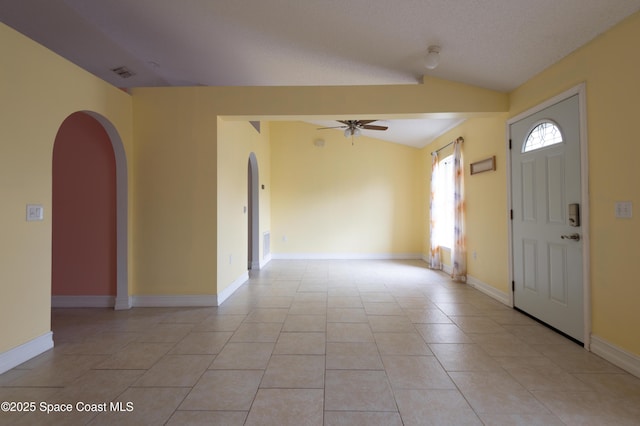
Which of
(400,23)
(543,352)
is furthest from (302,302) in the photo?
(400,23)

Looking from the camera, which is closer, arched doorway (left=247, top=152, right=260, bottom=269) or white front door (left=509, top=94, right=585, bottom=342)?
white front door (left=509, top=94, right=585, bottom=342)

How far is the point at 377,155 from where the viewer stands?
23.9 feet

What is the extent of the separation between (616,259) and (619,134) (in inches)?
36.5

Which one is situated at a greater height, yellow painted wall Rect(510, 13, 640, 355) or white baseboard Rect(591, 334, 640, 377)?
yellow painted wall Rect(510, 13, 640, 355)

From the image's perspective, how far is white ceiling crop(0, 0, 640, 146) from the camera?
2.40m

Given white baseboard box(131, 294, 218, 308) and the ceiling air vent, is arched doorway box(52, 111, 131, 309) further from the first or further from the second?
the ceiling air vent

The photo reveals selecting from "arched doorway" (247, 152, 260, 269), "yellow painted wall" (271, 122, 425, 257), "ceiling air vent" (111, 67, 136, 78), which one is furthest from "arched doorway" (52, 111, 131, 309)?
"yellow painted wall" (271, 122, 425, 257)

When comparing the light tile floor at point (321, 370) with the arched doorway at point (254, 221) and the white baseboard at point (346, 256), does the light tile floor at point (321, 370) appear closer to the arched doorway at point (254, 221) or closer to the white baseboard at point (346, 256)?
the arched doorway at point (254, 221)

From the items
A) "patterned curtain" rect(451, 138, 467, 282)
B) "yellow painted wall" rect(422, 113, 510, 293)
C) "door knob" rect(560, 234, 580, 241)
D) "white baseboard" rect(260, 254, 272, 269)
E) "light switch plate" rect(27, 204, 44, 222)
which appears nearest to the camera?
"light switch plate" rect(27, 204, 44, 222)

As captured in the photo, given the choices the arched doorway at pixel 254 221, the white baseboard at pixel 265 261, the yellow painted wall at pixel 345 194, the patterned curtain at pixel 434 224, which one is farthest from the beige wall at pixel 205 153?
the yellow painted wall at pixel 345 194

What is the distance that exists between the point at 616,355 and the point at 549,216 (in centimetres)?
125

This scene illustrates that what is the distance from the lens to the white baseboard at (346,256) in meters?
7.27

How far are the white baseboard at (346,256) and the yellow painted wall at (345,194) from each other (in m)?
0.03

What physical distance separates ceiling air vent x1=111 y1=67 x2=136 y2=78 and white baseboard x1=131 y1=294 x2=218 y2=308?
10.8 ft
